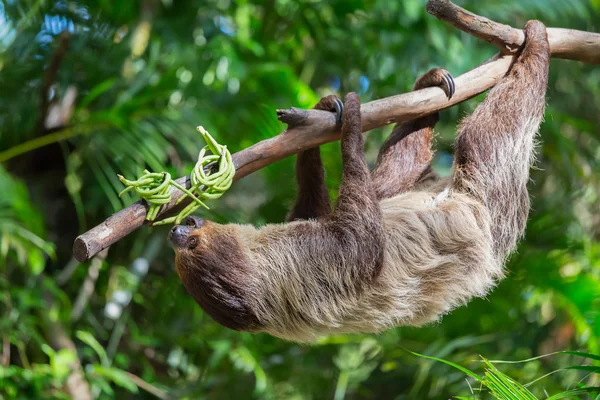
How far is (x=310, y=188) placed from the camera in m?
4.01

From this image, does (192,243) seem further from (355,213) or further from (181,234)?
(355,213)

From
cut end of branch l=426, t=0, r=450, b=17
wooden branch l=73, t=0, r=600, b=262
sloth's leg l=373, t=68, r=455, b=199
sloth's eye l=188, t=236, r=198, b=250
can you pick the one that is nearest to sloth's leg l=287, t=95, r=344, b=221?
sloth's leg l=373, t=68, r=455, b=199

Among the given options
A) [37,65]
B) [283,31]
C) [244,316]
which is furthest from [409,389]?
[37,65]

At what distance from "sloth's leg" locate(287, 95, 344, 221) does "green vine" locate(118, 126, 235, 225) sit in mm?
1061

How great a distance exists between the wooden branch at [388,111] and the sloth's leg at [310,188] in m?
0.58

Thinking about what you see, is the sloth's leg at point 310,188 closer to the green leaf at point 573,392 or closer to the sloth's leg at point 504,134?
the sloth's leg at point 504,134

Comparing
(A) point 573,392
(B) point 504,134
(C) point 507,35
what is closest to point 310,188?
(B) point 504,134

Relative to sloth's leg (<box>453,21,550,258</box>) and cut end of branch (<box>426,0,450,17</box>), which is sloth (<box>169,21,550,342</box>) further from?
cut end of branch (<box>426,0,450,17</box>)

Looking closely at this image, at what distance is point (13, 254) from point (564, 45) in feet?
14.4

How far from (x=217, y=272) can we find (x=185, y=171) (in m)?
2.40

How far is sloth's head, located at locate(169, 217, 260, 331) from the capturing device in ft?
10.8

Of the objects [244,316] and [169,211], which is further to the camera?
[244,316]

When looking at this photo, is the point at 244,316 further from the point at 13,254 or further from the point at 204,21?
the point at 204,21

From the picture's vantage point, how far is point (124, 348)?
6762 millimetres
